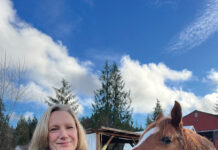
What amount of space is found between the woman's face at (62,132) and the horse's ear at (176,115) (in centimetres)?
119

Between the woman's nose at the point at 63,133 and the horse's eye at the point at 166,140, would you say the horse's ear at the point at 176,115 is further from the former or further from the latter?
the woman's nose at the point at 63,133

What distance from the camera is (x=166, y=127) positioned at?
2.25 m

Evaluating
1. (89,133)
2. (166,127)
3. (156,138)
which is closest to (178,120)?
(166,127)

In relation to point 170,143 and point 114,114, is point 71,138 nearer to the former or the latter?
point 170,143

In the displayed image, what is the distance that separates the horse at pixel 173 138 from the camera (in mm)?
2117

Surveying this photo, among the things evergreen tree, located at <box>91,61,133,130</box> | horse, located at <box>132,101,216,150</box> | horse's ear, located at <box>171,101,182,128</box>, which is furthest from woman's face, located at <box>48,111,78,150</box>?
evergreen tree, located at <box>91,61,133,130</box>

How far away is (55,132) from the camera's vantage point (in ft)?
5.25

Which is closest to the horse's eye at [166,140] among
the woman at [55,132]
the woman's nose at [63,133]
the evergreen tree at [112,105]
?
the woman at [55,132]

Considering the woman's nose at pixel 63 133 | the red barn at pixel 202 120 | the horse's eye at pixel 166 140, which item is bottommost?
the horse's eye at pixel 166 140

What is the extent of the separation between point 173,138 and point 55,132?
135 centimetres

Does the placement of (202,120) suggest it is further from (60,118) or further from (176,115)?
(60,118)

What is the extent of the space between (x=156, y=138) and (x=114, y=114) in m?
24.7

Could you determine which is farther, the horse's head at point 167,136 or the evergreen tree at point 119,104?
the evergreen tree at point 119,104

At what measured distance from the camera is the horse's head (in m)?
2.14
